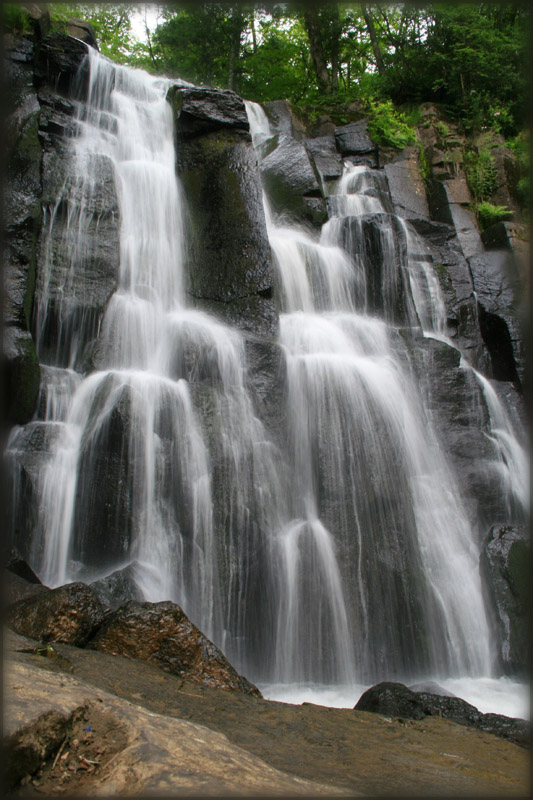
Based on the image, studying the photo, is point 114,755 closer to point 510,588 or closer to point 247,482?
point 247,482

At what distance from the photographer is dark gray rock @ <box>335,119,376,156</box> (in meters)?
17.5

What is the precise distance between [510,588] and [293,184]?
10.6 metres

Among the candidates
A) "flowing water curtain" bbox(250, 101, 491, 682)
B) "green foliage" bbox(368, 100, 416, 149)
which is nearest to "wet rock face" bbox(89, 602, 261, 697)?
"flowing water curtain" bbox(250, 101, 491, 682)

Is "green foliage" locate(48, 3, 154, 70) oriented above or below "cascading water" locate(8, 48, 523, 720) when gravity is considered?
Answer: above

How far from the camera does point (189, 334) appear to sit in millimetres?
8727

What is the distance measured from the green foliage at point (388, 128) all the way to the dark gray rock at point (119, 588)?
1664 centimetres

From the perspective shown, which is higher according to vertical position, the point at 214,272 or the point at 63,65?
the point at 63,65

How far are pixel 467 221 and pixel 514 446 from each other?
858cm

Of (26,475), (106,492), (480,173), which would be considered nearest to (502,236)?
(480,173)

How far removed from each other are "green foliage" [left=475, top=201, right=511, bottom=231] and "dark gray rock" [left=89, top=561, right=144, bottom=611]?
1458 cm

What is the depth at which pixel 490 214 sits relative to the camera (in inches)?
628

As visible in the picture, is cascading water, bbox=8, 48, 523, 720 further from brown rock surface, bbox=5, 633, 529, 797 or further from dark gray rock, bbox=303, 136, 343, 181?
dark gray rock, bbox=303, 136, 343, 181

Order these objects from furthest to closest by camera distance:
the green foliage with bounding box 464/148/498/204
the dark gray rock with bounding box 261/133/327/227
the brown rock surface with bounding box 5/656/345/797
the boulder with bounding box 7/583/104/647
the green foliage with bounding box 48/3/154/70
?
the green foliage with bounding box 48/3/154/70 → the green foliage with bounding box 464/148/498/204 → the dark gray rock with bounding box 261/133/327/227 → the boulder with bounding box 7/583/104/647 → the brown rock surface with bounding box 5/656/345/797

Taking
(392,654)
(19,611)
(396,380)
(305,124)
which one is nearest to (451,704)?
(392,654)
